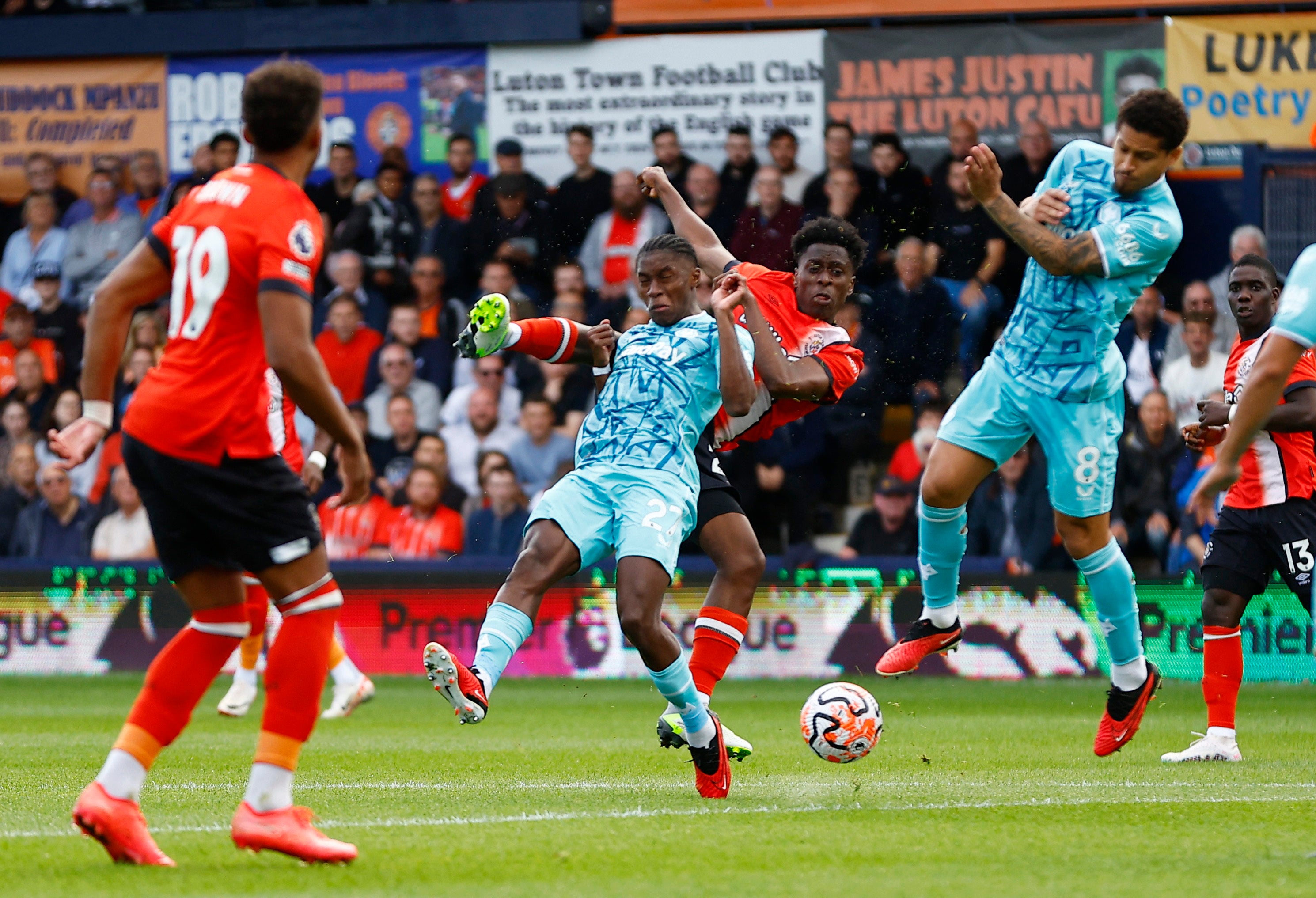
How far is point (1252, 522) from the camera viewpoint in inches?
338

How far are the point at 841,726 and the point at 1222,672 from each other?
7.73 ft

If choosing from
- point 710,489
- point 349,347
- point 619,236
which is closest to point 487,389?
point 349,347

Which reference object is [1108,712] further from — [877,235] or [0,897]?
[877,235]

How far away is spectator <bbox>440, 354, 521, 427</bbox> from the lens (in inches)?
593

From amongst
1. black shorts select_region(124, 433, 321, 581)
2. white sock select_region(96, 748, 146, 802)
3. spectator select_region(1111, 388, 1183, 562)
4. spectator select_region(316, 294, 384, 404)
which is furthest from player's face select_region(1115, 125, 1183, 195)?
spectator select_region(316, 294, 384, 404)

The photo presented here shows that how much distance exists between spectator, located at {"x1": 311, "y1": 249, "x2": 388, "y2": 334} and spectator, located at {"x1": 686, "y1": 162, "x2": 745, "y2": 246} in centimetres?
312

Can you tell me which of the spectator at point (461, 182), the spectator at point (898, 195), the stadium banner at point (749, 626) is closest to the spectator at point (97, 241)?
the spectator at point (461, 182)

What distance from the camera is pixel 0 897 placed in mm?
4453

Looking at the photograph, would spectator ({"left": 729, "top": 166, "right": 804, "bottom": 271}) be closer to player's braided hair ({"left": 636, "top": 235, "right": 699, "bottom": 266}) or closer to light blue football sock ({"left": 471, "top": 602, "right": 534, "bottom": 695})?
player's braided hair ({"left": 636, "top": 235, "right": 699, "bottom": 266})

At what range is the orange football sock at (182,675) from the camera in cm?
502

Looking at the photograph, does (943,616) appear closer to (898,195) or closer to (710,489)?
(710,489)

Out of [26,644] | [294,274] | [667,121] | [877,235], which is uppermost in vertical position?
[667,121]

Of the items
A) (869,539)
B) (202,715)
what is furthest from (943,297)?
(202,715)

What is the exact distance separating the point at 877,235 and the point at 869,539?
257cm
